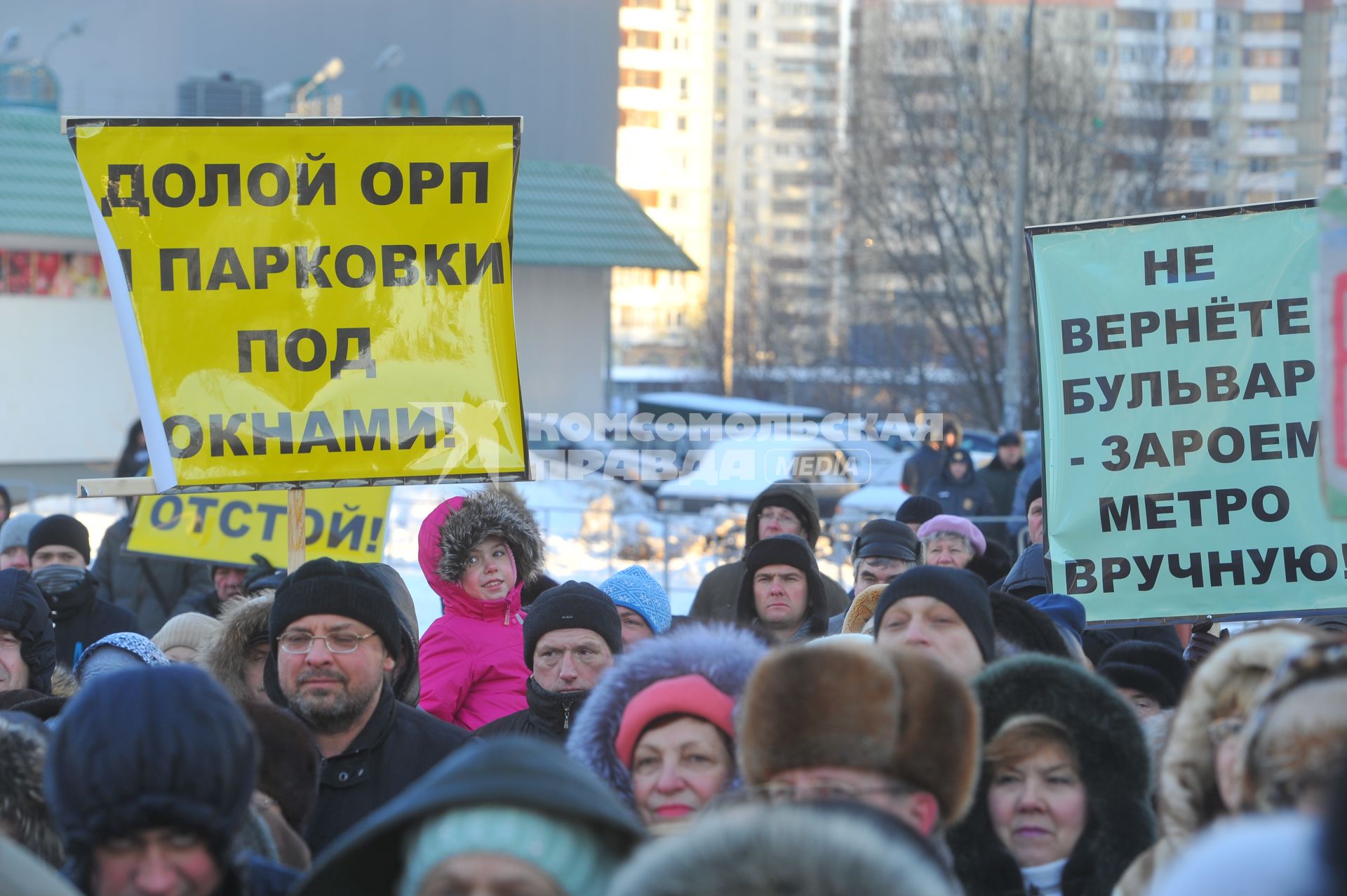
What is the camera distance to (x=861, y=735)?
2.74m

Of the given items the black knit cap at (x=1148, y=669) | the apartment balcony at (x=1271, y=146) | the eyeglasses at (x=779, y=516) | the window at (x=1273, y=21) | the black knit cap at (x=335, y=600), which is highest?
the window at (x=1273, y=21)

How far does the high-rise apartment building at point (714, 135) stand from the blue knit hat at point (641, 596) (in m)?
85.0

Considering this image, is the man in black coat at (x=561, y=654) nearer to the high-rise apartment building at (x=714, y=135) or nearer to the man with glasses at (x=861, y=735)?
the man with glasses at (x=861, y=735)

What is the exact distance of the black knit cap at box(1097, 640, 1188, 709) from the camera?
15.4 ft

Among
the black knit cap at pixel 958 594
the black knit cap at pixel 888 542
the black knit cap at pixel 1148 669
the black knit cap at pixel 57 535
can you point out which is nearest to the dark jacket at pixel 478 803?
the black knit cap at pixel 958 594

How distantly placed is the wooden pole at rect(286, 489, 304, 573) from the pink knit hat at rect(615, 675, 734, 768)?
2.12 m

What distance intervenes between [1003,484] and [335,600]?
1142 centimetres

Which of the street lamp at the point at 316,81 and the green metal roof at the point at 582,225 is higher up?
the street lamp at the point at 316,81

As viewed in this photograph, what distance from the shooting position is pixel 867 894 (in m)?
2.00

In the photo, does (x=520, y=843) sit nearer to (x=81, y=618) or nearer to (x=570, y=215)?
(x=81, y=618)

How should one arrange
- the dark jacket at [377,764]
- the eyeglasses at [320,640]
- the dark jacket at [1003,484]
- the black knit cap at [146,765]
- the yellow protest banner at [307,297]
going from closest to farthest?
the black knit cap at [146,765] → the dark jacket at [377,764] → the eyeglasses at [320,640] → the yellow protest banner at [307,297] → the dark jacket at [1003,484]

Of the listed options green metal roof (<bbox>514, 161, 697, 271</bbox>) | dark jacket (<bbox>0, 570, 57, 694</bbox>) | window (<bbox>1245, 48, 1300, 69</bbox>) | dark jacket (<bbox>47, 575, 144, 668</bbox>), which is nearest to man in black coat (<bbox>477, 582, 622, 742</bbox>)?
dark jacket (<bbox>0, 570, 57, 694</bbox>)

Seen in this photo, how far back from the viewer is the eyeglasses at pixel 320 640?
165 inches

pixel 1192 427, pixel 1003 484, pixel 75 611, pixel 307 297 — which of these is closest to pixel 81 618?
pixel 75 611
